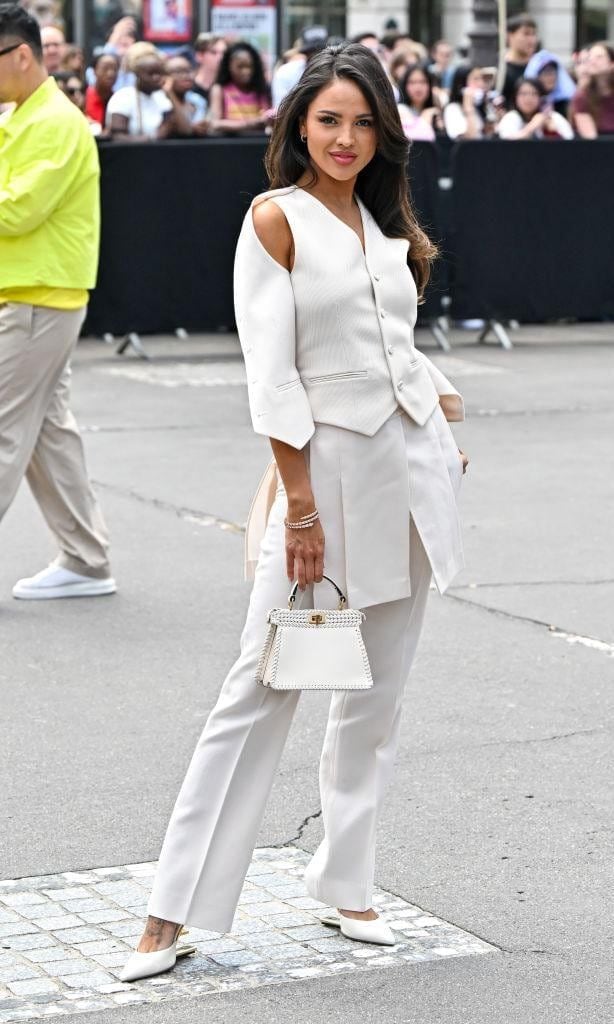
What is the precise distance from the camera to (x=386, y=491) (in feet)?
13.2

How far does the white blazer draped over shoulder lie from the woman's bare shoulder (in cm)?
1

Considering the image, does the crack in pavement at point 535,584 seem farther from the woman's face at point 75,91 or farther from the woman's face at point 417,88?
the woman's face at point 417,88

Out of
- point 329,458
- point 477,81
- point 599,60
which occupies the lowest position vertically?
point 329,458

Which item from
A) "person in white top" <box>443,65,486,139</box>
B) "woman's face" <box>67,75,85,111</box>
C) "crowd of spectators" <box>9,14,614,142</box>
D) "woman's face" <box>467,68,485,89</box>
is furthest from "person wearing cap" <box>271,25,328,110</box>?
"woman's face" <box>67,75,85,111</box>

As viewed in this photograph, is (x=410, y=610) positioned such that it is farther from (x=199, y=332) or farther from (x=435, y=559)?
(x=199, y=332)

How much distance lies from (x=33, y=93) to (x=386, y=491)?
11.8 feet

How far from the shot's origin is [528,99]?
16547 mm

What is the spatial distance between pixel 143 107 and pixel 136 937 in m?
12.1

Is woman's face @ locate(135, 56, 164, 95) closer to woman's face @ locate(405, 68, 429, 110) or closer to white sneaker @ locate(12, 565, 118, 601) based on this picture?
woman's face @ locate(405, 68, 429, 110)

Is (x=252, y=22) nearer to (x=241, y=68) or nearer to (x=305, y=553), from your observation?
A: (x=241, y=68)

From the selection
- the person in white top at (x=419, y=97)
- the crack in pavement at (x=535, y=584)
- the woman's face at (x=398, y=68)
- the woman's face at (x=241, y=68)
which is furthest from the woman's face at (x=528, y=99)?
the crack in pavement at (x=535, y=584)

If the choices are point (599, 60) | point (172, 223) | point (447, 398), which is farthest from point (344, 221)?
point (599, 60)

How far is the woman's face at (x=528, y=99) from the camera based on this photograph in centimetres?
1655

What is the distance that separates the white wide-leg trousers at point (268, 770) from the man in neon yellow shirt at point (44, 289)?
131 inches
